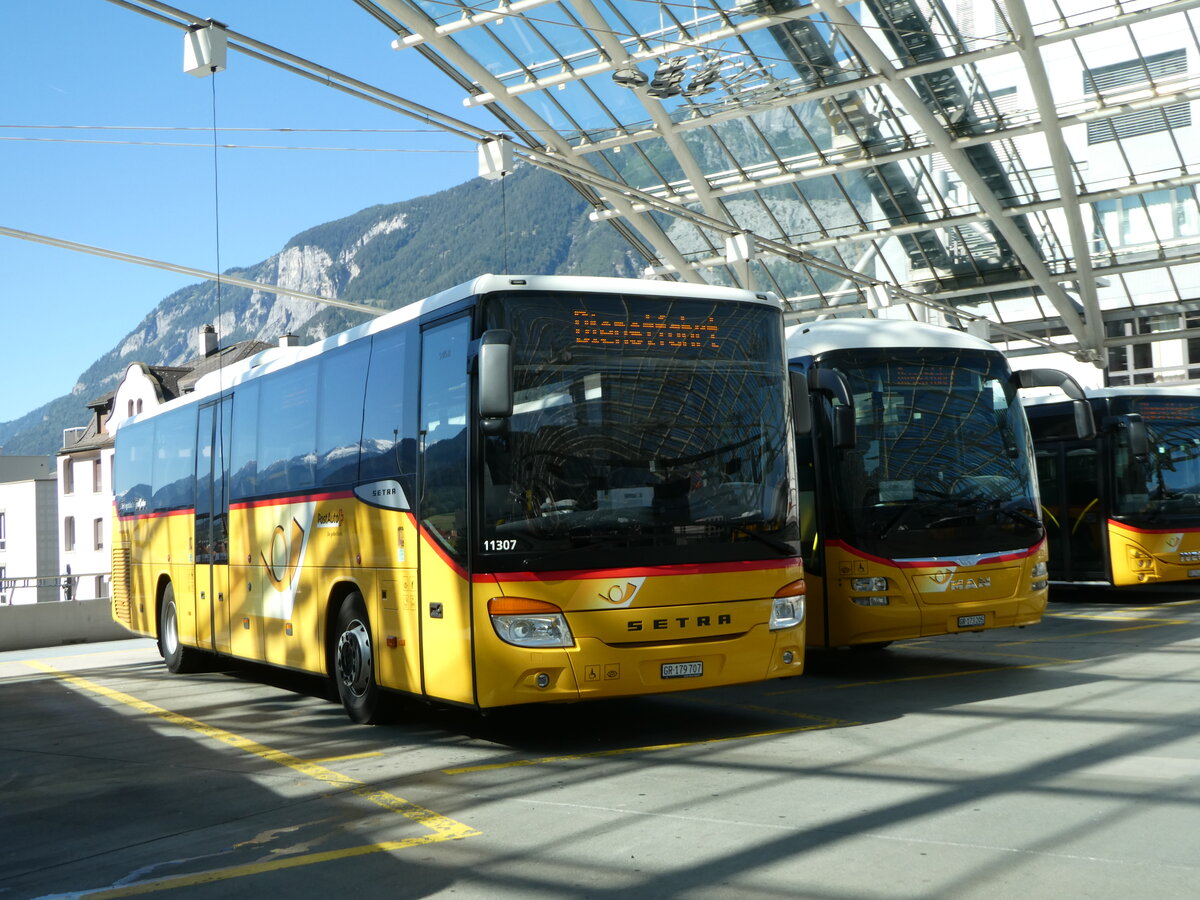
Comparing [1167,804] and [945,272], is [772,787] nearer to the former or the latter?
[1167,804]

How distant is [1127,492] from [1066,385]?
673 cm

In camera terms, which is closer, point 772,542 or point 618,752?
point 618,752

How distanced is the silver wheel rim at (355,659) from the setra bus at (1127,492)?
11513mm

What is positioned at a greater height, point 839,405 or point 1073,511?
point 839,405

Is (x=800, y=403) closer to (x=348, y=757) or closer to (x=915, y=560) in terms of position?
(x=915, y=560)

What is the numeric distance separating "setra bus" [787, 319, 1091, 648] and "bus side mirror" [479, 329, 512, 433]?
145 inches

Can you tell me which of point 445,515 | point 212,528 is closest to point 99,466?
point 212,528

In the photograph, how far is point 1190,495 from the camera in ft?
59.2

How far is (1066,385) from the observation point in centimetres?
1202

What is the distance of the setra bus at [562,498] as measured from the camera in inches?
A: 317

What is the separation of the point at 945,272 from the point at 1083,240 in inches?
Result: 172

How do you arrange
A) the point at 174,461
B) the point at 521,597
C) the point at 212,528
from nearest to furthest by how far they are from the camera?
the point at 521,597, the point at 212,528, the point at 174,461

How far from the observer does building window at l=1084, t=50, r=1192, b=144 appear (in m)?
24.3

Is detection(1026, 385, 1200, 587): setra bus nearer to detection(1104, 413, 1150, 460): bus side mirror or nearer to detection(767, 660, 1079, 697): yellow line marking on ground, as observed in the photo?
detection(1104, 413, 1150, 460): bus side mirror
